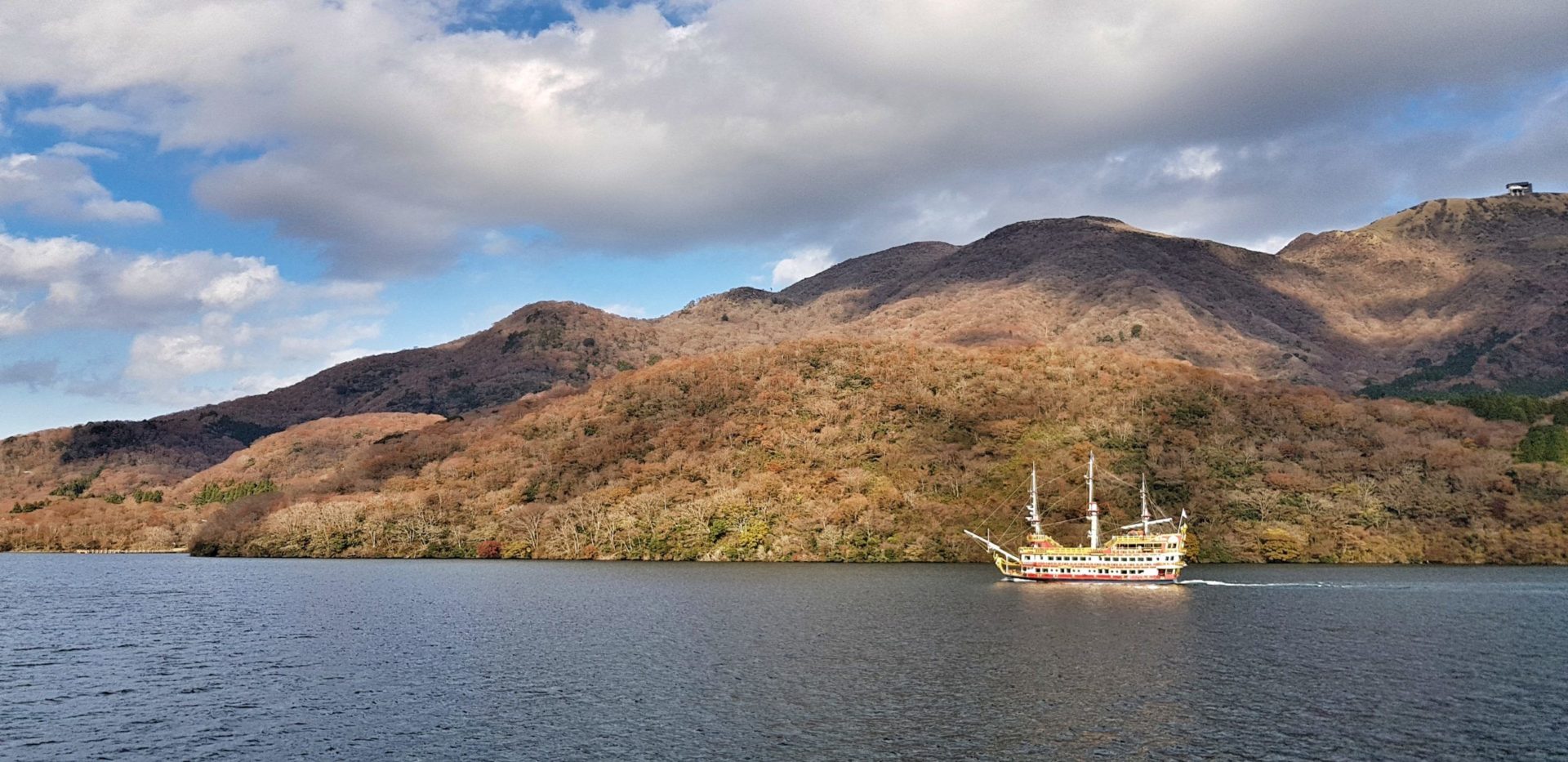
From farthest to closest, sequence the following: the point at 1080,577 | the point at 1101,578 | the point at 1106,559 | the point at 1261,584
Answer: the point at 1080,577 < the point at 1101,578 < the point at 1106,559 < the point at 1261,584

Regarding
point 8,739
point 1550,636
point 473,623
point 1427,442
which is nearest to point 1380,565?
point 1427,442

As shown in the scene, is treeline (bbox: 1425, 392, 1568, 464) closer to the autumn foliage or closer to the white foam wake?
the autumn foliage

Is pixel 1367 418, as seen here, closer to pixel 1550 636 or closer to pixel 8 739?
pixel 1550 636

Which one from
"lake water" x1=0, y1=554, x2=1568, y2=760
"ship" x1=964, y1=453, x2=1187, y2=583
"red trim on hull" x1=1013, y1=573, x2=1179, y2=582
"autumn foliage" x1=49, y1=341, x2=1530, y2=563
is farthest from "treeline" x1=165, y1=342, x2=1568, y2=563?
"lake water" x1=0, y1=554, x2=1568, y2=760

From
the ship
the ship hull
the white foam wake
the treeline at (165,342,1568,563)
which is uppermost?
the treeline at (165,342,1568,563)

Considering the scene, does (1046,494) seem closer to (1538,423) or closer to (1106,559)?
(1106,559)

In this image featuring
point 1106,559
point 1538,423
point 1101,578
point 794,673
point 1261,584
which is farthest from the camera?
point 1538,423

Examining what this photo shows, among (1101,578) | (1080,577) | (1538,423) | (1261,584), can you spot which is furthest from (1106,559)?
(1538,423)

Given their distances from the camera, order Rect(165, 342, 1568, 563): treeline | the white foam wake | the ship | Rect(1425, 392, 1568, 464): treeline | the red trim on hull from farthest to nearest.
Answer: Rect(1425, 392, 1568, 464): treeline, Rect(165, 342, 1568, 563): treeline, the red trim on hull, the ship, the white foam wake

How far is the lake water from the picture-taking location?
4841 cm

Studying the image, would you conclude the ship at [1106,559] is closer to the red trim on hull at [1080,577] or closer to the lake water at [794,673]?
the red trim on hull at [1080,577]

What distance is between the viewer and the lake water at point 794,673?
48.4 meters

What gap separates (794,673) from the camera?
64.4 m

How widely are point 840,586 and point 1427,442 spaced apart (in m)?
119
